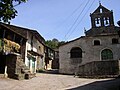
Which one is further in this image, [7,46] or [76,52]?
[76,52]

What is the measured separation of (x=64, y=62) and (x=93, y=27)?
18.5m

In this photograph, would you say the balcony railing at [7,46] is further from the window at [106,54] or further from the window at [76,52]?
the window at [106,54]

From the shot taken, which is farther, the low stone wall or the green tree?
the low stone wall

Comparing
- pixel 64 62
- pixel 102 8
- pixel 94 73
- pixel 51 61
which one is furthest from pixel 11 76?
pixel 102 8

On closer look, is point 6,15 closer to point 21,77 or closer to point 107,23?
point 21,77

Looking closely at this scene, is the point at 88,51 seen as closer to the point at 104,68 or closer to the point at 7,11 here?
the point at 104,68

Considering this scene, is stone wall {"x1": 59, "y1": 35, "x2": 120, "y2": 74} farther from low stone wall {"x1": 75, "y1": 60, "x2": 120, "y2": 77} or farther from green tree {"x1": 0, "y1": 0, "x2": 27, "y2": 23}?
green tree {"x1": 0, "y1": 0, "x2": 27, "y2": 23}

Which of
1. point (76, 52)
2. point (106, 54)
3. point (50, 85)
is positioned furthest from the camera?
point (76, 52)

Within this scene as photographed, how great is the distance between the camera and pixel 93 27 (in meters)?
47.7

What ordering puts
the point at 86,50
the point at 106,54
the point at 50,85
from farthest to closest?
the point at 86,50, the point at 106,54, the point at 50,85

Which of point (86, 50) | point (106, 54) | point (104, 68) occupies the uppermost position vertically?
point (86, 50)

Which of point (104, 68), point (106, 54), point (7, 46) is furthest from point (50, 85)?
point (106, 54)

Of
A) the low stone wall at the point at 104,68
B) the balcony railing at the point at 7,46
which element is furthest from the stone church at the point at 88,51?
the balcony railing at the point at 7,46

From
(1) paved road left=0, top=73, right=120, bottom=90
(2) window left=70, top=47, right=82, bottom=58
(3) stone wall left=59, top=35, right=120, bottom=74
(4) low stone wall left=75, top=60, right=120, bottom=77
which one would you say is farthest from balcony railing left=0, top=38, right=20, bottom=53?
(2) window left=70, top=47, right=82, bottom=58
